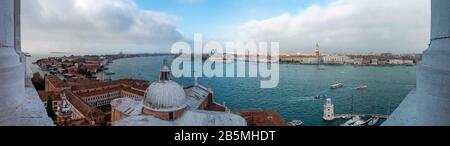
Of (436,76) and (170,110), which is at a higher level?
(436,76)

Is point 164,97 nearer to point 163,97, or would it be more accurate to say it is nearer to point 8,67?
point 163,97

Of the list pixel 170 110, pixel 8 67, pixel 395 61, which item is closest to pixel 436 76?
pixel 8 67

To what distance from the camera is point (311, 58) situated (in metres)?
43.2

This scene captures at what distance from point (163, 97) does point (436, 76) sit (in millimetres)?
5425

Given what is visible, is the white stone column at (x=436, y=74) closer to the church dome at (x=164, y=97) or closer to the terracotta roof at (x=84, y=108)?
the church dome at (x=164, y=97)

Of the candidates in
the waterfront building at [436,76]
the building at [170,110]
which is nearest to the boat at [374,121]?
the building at [170,110]

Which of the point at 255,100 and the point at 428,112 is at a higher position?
the point at 428,112

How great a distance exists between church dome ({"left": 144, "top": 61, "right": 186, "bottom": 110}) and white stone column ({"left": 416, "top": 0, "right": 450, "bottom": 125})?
17.1ft

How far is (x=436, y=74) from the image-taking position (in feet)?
4.06

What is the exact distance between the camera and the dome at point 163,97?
618 centimetres
